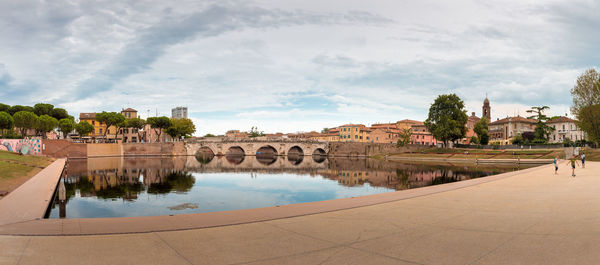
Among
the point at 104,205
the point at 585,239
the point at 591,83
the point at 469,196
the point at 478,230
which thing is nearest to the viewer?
the point at 585,239

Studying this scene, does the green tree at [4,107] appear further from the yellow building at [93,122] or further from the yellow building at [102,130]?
the yellow building at [93,122]

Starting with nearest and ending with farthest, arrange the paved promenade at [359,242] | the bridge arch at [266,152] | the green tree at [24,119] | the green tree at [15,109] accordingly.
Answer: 1. the paved promenade at [359,242]
2. the green tree at [24,119]
3. the green tree at [15,109]
4. the bridge arch at [266,152]

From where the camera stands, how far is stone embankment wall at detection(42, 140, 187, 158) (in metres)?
78.5

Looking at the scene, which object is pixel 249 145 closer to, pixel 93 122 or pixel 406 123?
pixel 93 122

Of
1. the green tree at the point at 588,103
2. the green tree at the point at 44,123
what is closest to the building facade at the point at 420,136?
the green tree at the point at 588,103

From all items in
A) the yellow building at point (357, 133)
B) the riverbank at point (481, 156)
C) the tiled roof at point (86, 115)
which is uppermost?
the tiled roof at point (86, 115)

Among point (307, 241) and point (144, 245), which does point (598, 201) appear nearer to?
point (307, 241)

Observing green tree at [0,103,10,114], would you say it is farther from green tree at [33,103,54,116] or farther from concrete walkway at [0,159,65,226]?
concrete walkway at [0,159,65,226]

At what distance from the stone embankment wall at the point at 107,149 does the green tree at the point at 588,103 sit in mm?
90802

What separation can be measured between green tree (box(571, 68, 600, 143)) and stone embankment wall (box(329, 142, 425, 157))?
3950 cm

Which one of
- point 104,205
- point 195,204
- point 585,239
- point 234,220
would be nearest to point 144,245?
point 234,220

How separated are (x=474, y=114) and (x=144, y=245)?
192941 millimetres

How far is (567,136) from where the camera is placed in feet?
354

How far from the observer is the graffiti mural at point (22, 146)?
190ft
